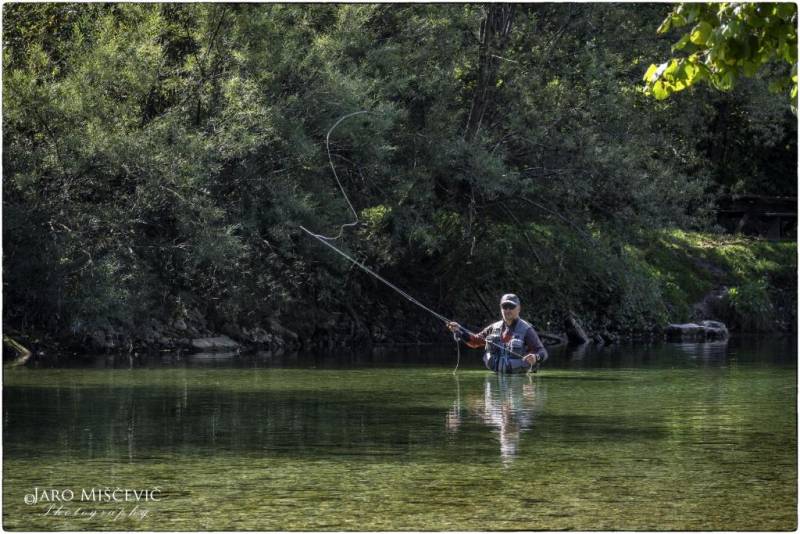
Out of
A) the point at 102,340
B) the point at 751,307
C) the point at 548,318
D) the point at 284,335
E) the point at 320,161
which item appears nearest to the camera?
the point at 102,340

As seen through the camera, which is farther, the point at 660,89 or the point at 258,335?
the point at 258,335

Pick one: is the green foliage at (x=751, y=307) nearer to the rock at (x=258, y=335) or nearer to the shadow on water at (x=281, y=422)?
the rock at (x=258, y=335)

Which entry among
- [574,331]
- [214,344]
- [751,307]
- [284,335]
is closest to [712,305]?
[751,307]

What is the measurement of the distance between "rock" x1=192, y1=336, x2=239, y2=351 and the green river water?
633 cm

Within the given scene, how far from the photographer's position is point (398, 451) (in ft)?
36.0

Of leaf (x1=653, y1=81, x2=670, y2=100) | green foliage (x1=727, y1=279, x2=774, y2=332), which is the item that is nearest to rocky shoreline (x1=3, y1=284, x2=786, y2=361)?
green foliage (x1=727, y1=279, x2=774, y2=332)

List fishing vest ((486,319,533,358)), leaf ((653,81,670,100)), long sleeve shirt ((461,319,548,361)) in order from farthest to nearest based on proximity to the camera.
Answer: fishing vest ((486,319,533,358)) → long sleeve shirt ((461,319,548,361)) → leaf ((653,81,670,100))

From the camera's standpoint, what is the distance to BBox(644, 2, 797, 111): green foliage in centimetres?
929

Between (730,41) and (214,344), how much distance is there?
1796cm

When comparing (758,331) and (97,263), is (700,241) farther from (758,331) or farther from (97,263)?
(97,263)

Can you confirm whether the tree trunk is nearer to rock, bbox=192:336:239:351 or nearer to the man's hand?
rock, bbox=192:336:239:351

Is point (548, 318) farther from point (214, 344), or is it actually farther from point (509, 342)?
point (509, 342)

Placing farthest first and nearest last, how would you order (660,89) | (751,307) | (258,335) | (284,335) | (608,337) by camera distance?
(751,307) → (608,337) → (284,335) → (258,335) → (660,89)

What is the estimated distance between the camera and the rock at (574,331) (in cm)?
3172
